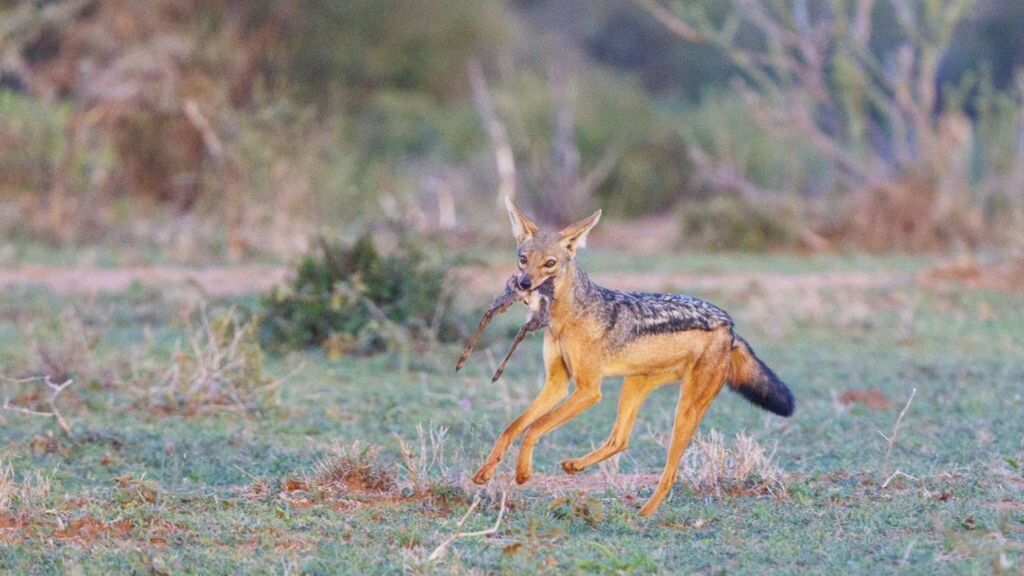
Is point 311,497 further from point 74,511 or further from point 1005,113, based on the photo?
point 1005,113

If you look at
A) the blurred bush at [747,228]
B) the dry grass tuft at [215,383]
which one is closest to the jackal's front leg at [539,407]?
the dry grass tuft at [215,383]

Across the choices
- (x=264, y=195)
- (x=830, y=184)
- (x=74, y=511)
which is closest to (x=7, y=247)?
(x=264, y=195)

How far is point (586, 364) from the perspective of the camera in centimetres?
542

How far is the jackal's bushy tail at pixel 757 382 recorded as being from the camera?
5.74 m

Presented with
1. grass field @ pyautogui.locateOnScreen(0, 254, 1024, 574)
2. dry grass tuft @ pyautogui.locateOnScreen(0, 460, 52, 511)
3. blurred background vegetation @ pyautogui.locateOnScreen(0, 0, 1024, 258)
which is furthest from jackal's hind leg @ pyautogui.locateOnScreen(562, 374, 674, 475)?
blurred background vegetation @ pyautogui.locateOnScreen(0, 0, 1024, 258)

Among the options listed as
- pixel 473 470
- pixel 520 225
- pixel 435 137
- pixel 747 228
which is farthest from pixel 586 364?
pixel 435 137

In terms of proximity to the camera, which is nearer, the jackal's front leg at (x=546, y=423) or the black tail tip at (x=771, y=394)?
the jackal's front leg at (x=546, y=423)

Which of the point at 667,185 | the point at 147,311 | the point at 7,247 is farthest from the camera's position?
the point at 667,185

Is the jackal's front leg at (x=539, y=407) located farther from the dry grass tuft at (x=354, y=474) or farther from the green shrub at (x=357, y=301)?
the green shrub at (x=357, y=301)

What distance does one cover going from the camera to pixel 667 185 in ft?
71.8

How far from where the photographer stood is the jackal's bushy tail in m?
5.74

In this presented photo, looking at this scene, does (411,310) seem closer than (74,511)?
No

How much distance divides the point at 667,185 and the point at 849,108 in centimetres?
474

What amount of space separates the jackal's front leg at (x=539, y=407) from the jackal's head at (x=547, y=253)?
255mm
